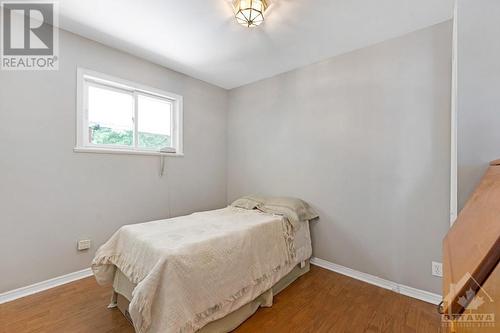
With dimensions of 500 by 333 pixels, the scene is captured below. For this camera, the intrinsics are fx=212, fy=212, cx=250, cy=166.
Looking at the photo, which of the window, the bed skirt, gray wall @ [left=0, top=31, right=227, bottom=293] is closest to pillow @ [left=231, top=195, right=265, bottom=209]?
the bed skirt

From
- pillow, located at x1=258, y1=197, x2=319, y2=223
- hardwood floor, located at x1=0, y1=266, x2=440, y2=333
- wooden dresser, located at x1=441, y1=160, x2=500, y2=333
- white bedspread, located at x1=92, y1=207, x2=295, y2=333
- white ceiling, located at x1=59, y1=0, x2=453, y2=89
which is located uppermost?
white ceiling, located at x1=59, y1=0, x2=453, y2=89

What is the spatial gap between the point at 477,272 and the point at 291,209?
181 cm

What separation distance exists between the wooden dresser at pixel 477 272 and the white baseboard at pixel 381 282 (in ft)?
4.65

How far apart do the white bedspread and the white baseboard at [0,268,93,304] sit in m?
0.82

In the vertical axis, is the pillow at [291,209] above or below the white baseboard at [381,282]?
above

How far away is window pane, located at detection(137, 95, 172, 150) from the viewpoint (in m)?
2.88

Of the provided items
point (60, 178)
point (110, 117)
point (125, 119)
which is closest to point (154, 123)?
point (125, 119)

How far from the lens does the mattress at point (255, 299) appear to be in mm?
1578

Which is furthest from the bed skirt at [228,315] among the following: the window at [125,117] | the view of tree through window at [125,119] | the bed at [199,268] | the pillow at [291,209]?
the view of tree through window at [125,119]

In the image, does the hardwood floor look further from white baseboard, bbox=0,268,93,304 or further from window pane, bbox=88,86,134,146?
window pane, bbox=88,86,134,146

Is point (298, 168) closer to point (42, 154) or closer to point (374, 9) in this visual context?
point (374, 9)

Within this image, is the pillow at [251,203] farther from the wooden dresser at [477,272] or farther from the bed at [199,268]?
the wooden dresser at [477,272]

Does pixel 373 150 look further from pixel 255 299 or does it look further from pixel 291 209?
pixel 255 299

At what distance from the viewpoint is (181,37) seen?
2.31m
